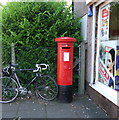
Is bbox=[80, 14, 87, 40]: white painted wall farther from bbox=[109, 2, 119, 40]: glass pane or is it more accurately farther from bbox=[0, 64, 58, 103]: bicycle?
bbox=[0, 64, 58, 103]: bicycle

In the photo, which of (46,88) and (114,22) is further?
(46,88)

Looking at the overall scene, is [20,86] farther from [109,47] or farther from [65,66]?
[109,47]

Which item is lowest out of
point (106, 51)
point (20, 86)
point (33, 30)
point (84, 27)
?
point (20, 86)

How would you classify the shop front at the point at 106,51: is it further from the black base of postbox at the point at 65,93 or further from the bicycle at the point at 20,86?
the bicycle at the point at 20,86

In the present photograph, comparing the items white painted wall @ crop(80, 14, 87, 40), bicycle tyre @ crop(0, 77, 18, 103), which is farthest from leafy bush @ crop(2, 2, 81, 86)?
bicycle tyre @ crop(0, 77, 18, 103)

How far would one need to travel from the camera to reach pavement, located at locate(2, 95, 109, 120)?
12.6 feet

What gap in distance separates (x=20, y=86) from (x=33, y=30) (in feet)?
5.61

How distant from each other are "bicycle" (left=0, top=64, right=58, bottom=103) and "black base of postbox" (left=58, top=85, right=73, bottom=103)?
23cm

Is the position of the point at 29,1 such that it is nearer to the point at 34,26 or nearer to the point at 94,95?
the point at 34,26

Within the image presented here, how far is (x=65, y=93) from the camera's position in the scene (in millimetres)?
4531

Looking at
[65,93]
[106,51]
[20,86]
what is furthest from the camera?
[20,86]

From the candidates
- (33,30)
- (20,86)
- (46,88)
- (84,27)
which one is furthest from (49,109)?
(84,27)

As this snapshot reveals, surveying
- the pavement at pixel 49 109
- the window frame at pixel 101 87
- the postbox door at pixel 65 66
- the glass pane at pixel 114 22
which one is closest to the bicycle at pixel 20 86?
the pavement at pixel 49 109

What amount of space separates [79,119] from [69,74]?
1.25 metres
